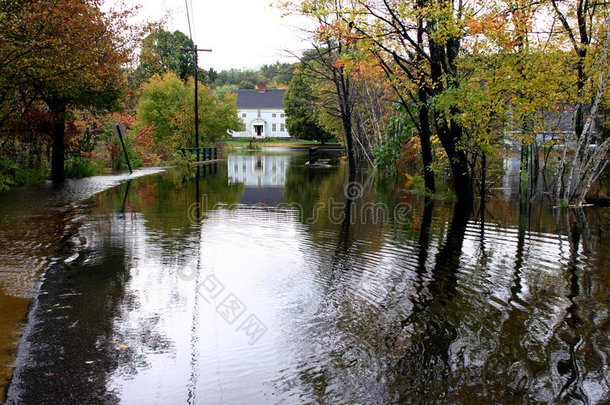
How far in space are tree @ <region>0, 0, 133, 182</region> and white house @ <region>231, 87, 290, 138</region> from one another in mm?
74815

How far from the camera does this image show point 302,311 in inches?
234

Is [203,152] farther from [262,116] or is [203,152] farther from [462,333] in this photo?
[262,116]

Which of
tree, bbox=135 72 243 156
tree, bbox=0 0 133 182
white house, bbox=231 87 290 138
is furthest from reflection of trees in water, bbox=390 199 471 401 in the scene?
white house, bbox=231 87 290 138

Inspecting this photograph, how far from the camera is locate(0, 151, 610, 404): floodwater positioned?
169 inches

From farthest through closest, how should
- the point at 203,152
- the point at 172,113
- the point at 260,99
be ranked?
the point at 260,99 < the point at 172,113 < the point at 203,152

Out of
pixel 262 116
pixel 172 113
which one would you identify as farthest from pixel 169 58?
pixel 262 116

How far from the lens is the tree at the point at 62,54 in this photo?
1452 cm

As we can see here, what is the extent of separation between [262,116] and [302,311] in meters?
94.4

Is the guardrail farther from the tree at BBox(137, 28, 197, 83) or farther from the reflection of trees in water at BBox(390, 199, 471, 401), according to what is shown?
the reflection of trees in water at BBox(390, 199, 471, 401)

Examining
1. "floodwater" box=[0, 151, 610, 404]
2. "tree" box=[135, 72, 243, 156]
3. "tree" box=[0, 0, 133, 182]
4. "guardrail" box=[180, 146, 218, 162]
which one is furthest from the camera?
"tree" box=[135, 72, 243, 156]

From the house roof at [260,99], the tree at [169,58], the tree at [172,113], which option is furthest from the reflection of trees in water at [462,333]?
the house roof at [260,99]

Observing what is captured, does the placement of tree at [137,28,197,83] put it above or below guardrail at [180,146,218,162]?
above

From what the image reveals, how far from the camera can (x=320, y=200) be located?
16500 mm

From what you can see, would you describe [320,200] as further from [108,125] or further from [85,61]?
[108,125]
